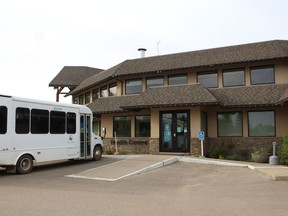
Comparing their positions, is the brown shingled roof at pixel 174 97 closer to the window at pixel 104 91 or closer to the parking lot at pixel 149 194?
the parking lot at pixel 149 194

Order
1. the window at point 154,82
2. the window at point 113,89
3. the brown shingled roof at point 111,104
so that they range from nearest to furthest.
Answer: the brown shingled roof at point 111,104 < the window at point 154,82 < the window at point 113,89

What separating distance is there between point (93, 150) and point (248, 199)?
10685 mm

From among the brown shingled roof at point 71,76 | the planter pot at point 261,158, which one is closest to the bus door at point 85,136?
the planter pot at point 261,158

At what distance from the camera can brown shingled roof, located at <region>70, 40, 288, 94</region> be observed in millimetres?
20719

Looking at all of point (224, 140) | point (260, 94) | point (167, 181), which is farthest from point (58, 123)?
point (260, 94)

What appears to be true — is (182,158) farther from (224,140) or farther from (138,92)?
(138,92)

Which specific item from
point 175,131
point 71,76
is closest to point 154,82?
point 175,131

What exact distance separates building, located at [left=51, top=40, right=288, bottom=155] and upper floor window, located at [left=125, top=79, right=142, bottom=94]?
2.36 feet

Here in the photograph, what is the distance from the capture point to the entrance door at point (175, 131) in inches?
797

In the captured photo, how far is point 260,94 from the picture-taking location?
20062 millimetres

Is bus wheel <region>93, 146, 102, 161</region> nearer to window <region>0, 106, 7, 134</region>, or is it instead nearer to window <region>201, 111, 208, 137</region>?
window <region>0, 106, 7, 134</region>

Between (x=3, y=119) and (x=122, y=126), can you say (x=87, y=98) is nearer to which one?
(x=122, y=126)

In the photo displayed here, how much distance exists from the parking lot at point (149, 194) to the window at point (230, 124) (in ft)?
23.8

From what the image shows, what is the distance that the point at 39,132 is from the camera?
567 inches
